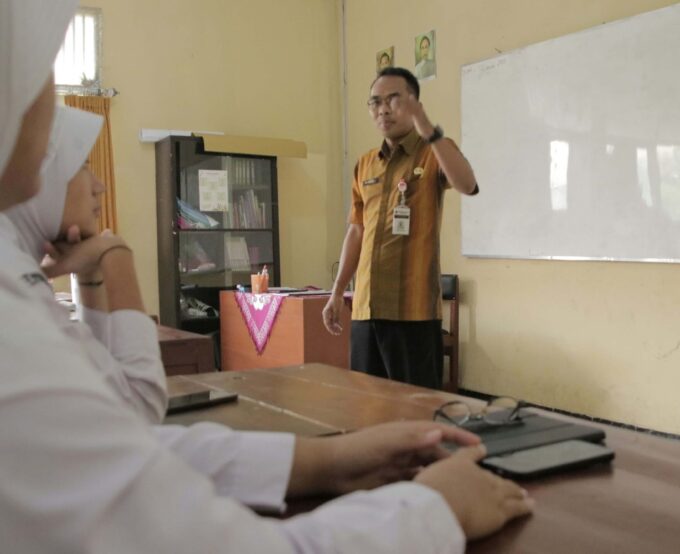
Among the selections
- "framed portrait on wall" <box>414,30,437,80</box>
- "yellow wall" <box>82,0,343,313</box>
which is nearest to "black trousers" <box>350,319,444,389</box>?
"framed portrait on wall" <box>414,30,437,80</box>

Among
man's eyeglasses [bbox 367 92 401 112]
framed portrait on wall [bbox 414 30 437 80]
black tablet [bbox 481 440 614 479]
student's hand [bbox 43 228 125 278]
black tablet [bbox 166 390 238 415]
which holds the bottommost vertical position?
black tablet [bbox 166 390 238 415]

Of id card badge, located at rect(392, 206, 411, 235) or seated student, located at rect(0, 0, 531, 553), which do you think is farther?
id card badge, located at rect(392, 206, 411, 235)

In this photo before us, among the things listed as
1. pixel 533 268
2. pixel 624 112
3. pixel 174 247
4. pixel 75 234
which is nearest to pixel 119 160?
pixel 174 247

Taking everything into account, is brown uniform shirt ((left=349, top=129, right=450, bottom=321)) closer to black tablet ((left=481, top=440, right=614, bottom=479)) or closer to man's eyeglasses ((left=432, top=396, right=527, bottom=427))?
man's eyeglasses ((left=432, top=396, right=527, bottom=427))

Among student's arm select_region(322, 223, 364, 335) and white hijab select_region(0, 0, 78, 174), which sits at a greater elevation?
white hijab select_region(0, 0, 78, 174)

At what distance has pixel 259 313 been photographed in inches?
172

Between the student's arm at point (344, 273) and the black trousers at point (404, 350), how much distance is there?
278mm

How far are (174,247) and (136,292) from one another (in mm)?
3797

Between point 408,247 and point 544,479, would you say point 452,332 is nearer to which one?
point 408,247

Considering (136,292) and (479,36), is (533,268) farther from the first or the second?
(136,292)

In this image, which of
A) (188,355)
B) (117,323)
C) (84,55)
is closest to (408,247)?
(188,355)

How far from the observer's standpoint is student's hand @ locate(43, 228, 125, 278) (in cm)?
119

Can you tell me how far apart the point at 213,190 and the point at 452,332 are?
1.99 meters

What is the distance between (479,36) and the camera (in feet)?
14.3
